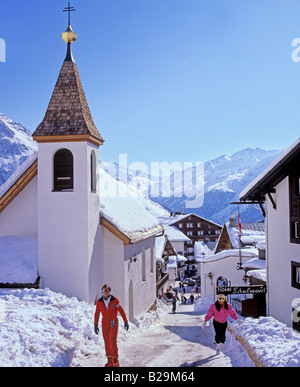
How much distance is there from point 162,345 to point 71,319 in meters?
3.09

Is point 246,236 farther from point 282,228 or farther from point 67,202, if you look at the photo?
point 67,202

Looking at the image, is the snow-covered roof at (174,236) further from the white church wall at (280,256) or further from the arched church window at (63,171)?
the arched church window at (63,171)

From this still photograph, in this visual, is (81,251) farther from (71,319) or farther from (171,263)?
(171,263)

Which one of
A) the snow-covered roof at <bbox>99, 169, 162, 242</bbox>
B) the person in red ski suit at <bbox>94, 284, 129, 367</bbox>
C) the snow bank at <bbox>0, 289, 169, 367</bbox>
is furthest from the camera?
the snow-covered roof at <bbox>99, 169, 162, 242</bbox>

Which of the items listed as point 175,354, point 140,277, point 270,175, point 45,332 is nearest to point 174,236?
point 140,277

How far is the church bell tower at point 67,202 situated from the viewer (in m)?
16.0

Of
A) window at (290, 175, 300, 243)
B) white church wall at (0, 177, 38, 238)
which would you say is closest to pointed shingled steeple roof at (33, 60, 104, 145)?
white church wall at (0, 177, 38, 238)

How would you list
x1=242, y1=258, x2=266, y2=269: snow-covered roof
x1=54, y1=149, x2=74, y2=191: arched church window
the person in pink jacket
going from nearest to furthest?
1. the person in pink jacket
2. x1=54, y1=149, x2=74, y2=191: arched church window
3. x1=242, y1=258, x2=266, y2=269: snow-covered roof

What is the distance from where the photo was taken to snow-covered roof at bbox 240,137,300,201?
1697 cm

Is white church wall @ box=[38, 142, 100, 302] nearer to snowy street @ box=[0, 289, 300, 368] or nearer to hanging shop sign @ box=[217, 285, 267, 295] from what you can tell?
snowy street @ box=[0, 289, 300, 368]

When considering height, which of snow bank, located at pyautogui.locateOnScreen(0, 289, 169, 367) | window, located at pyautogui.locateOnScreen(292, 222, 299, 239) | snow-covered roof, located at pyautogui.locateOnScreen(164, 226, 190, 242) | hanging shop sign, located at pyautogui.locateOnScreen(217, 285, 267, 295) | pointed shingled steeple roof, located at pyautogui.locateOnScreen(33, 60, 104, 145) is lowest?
snow-covered roof, located at pyautogui.locateOnScreen(164, 226, 190, 242)
